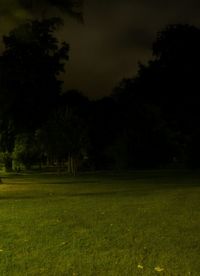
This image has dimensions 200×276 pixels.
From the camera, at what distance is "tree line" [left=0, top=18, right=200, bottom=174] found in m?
47.0

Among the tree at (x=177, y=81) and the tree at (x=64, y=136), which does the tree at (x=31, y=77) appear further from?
the tree at (x=177, y=81)

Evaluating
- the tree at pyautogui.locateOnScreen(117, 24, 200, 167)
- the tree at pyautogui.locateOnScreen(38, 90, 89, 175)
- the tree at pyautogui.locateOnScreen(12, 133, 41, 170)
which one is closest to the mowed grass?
the tree at pyautogui.locateOnScreen(38, 90, 89, 175)

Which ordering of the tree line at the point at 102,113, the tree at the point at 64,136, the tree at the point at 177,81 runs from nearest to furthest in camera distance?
1. the tree at the point at 64,136
2. the tree line at the point at 102,113
3. the tree at the point at 177,81

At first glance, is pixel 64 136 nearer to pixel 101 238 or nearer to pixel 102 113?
pixel 102 113

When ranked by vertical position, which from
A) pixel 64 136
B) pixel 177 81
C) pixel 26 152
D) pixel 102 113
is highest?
pixel 177 81

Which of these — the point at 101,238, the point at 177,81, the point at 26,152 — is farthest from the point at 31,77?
the point at 101,238

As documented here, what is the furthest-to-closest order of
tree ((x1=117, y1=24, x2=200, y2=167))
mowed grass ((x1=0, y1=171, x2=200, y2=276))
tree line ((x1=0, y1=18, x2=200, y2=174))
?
tree ((x1=117, y1=24, x2=200, y2=167)) → tree line ((x1=0, y1=18, x2=200, y2=174)) → mowed grass ((x1=0, y1=171, x2=200, y2=276))

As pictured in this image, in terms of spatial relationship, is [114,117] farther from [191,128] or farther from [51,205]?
[51,205]

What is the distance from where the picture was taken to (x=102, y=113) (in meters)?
56.4

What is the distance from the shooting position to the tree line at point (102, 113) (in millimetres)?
46969

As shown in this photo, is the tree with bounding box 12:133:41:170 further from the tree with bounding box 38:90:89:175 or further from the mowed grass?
the mowed grass

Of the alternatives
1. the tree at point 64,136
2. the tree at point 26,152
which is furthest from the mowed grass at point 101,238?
the tree at point 26,152

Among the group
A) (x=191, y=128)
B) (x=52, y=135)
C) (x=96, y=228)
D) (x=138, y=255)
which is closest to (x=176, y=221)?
(x=96, y=228)

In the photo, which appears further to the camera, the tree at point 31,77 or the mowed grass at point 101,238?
the tree at point 31,77
